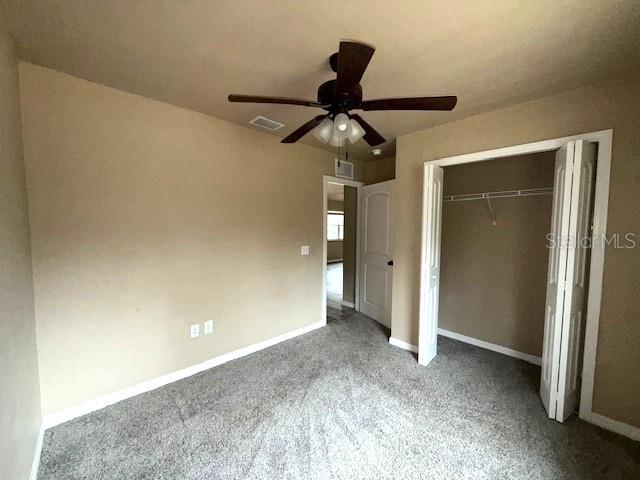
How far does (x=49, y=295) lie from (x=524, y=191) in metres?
4.15

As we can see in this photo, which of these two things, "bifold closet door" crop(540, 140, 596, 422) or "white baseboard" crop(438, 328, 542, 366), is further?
"white baseboard" crop(438, 328, 542, 366)

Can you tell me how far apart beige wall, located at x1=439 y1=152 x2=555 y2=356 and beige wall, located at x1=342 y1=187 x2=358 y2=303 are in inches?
54.1

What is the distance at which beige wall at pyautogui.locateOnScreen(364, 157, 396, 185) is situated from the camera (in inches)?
149

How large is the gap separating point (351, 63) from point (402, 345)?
283 cm

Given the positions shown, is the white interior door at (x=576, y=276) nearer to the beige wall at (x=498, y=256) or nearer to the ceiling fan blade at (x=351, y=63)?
the beige wall at (x=498, y=256)

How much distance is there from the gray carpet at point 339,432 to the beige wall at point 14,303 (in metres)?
0.40

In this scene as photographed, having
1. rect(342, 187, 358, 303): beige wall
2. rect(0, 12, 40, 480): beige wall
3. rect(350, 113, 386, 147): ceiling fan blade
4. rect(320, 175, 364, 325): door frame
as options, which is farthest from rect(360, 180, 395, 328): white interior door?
rect(0, 12, 40, 480): beige wall

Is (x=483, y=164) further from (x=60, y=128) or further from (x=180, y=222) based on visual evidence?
(x=60, y=128)

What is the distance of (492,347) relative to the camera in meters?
2.94

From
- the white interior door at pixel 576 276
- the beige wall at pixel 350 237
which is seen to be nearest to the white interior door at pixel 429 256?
the white interior door at pixel 576 276

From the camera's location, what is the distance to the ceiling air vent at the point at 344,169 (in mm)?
3668

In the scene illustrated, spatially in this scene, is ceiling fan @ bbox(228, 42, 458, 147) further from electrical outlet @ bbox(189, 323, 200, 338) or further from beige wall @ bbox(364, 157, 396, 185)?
beige wall @ bbox(364, 157, 396, 185)

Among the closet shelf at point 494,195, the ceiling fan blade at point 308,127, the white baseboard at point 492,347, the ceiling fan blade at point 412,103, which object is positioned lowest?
the white baseboard at point 492,347

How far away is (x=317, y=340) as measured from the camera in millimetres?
3172
